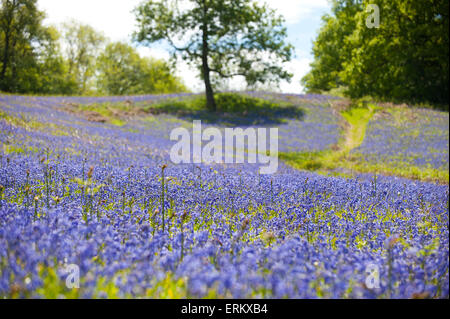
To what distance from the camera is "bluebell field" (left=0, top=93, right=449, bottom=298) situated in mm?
2461

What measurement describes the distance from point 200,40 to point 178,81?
51.4 m

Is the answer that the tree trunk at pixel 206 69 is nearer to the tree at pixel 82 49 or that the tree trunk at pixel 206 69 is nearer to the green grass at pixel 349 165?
the green grass at pixel 349 165

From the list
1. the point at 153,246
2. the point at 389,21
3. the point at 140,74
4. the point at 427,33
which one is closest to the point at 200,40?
the point at 389,21

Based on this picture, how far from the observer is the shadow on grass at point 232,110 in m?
26.9

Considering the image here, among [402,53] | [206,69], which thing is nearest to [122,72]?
[206,69]

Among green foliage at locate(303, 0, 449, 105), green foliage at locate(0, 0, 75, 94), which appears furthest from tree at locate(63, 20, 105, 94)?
green foliage at locate(303, 0, 449, 105)

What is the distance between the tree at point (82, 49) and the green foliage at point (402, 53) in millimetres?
44634

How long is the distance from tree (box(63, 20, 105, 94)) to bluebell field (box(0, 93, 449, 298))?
55.6 m

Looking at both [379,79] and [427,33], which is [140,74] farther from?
[427,33]

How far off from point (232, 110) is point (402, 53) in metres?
14.8

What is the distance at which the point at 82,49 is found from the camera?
198 ft

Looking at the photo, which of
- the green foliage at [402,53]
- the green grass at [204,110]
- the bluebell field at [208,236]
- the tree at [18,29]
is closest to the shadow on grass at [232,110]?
the green grass at [204,110]

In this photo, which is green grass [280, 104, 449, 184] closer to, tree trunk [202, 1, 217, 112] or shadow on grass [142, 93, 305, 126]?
shadow on grass [142, 93, 305, 126]

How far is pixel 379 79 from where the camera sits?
3134 cm
